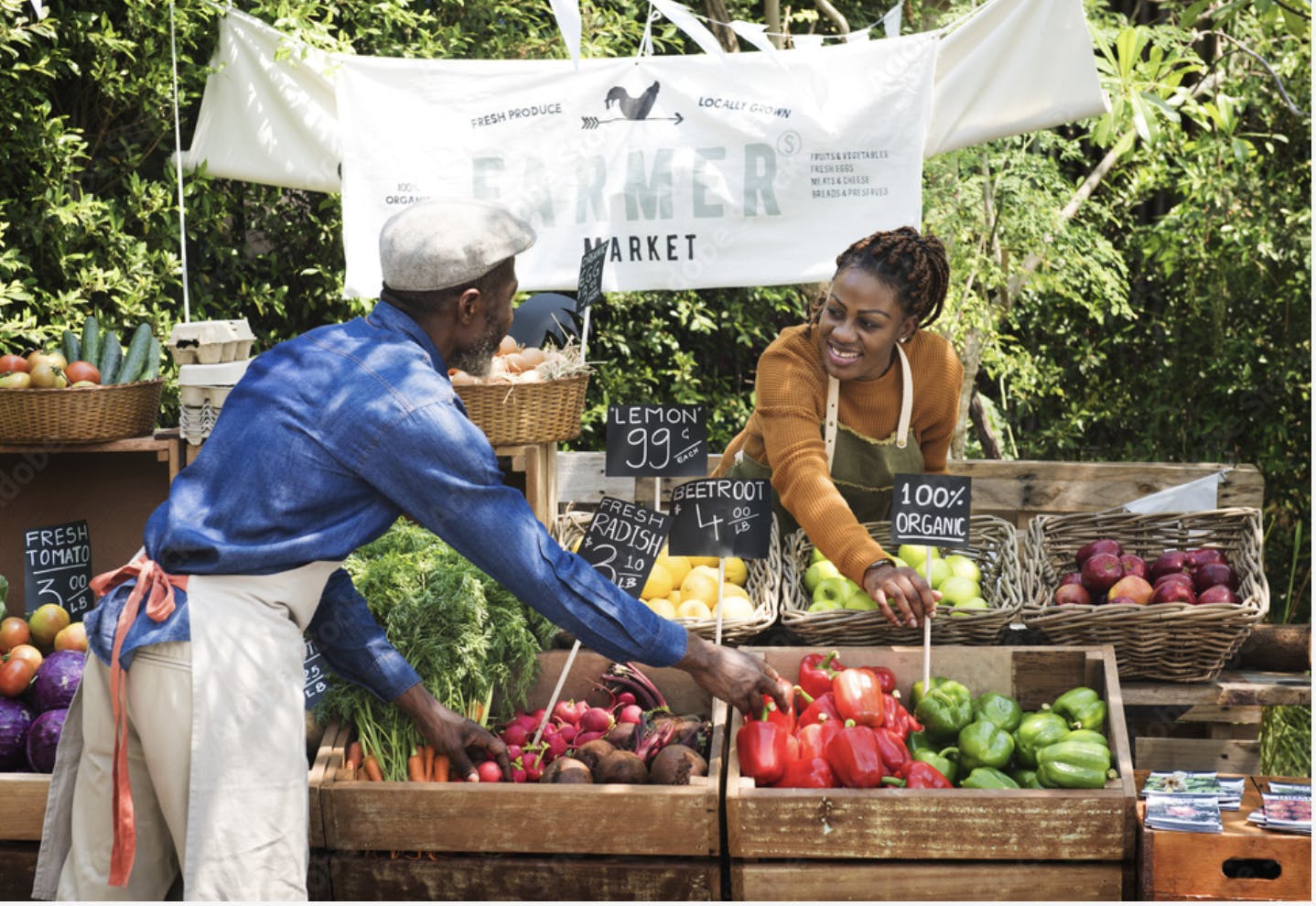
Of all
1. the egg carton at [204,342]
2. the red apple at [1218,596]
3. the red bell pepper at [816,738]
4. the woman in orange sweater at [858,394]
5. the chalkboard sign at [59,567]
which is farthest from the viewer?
the egg carton at [204,342]

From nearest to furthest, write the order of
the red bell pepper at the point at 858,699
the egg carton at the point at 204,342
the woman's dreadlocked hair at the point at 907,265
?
1. the red bell pepper at the point at 858,699
2. the woman's dreadlocked hair at the point at 907,265
3. the egg carton at the point at 204,342

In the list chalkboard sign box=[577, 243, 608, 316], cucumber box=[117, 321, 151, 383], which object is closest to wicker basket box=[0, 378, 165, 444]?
cucumber box=[117, 321, 151, 383]

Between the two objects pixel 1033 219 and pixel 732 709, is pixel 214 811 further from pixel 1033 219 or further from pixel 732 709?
pixel 1033 219

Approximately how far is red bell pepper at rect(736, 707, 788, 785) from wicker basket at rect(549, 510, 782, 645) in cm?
51

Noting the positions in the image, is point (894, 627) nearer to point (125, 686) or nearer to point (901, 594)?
point (901, 594)

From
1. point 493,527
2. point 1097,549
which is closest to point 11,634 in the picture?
point 493,527

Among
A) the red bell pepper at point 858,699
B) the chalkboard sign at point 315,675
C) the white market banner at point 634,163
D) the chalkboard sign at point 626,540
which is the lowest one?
the red bell pepper at point 858,699

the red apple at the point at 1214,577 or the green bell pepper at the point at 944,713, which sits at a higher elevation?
the red apple at the point at 1214,577

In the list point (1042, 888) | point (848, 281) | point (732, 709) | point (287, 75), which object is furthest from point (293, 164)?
point (1042, 888)

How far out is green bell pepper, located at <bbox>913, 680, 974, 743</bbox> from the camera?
281 cm

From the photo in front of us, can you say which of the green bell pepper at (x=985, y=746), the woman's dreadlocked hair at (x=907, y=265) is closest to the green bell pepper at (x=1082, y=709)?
the green bell pepper at (x=985, y=746)

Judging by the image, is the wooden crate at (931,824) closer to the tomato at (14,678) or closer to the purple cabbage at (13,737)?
the purple cabbage at (13,737)

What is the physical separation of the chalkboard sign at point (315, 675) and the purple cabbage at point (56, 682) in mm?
576

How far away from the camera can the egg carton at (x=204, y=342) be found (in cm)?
385
